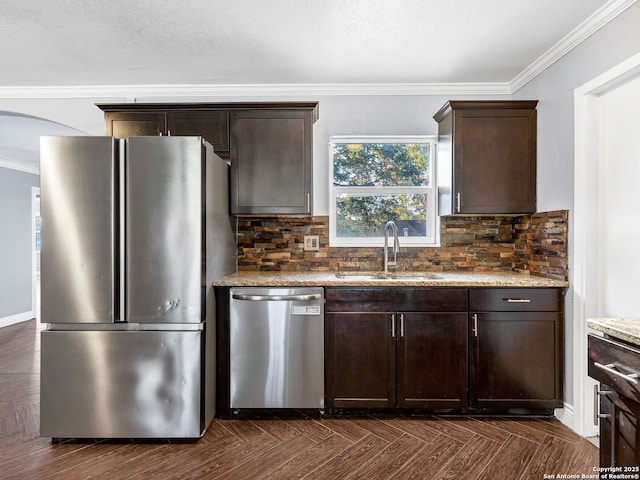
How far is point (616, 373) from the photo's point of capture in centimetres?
123

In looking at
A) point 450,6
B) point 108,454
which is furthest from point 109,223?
point 450,6

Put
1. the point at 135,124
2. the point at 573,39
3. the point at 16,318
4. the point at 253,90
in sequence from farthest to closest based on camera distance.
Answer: the point at 16,318, the point at 253,90, the point at 135,124, the point at 573,39

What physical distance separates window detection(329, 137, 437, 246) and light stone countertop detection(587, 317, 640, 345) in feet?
6.46

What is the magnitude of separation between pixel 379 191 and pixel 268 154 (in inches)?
41.4

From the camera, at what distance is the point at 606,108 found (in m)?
2.35

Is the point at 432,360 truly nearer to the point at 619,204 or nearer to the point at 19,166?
the point at 619,204

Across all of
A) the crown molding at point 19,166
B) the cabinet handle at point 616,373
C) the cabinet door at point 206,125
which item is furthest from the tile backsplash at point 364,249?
the crown molding at point 19,166

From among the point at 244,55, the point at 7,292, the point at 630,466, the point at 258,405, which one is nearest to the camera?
the point at 630,466

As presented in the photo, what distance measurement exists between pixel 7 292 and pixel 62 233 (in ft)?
15.5

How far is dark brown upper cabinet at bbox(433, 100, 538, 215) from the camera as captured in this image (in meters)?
2.88

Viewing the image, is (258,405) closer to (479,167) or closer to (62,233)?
(62,233)

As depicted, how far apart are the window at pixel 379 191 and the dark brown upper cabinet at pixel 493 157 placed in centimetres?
45

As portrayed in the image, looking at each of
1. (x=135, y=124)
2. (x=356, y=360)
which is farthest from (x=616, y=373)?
(x=135, y=124)

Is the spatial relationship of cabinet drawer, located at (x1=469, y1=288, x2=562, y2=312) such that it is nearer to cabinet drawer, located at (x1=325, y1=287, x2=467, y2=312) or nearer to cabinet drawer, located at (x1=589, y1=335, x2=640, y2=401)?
cabinet drawer, located at (x1=325, y1=287, x2=467, y2=312)
